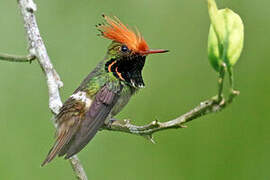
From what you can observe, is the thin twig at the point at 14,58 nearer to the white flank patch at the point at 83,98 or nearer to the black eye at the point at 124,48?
the white flank patch at the point at 83,98

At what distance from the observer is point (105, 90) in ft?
9.14

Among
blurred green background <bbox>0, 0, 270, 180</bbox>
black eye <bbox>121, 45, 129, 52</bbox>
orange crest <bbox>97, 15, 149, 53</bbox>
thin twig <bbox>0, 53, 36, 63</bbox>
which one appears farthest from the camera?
blurred green background <bbox>0, 0, 270, 180</bbox>

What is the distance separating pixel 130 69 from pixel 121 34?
0.85ft

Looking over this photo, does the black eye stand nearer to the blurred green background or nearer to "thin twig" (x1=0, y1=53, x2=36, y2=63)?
"thin twig" (x1=0, y1=53, x2=36, y2=63)

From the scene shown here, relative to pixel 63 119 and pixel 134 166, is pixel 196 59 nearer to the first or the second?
pixel 134 166

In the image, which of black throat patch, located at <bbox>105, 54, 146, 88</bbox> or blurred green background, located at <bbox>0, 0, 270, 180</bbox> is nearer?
black throat patch, located at <bbox>105, 54, 146, 88</bbox>

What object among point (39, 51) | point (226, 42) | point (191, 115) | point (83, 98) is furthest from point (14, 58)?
point (226, 42)

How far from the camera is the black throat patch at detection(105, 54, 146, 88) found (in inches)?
113

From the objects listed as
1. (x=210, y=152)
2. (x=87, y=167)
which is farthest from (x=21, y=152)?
(x=210, y=152)

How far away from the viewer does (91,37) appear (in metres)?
4.48

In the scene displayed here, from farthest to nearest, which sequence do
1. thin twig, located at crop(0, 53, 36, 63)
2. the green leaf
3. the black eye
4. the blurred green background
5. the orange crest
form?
the blurred green background
the black eye
the orange crest
thin twig, located at crop(0, 53, 36, 63)
the green leaf

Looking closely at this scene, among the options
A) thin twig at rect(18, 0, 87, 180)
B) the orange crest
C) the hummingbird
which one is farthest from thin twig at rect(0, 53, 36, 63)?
the orange crest

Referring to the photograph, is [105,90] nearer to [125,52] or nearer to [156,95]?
[125,52]

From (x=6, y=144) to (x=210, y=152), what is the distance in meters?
1.63
